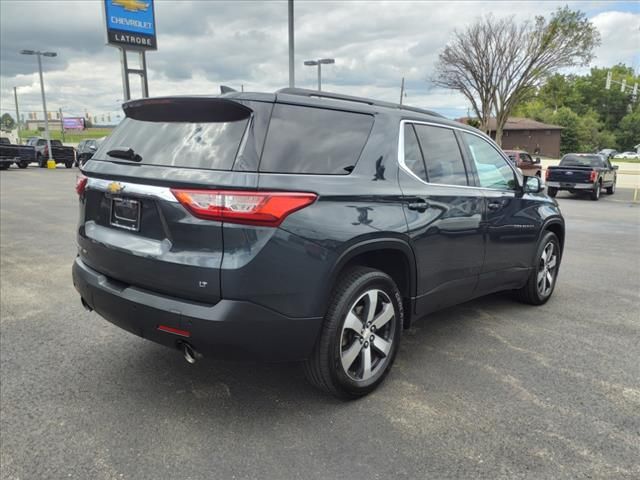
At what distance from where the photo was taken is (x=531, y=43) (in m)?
29.2

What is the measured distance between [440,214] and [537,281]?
6.60 ft

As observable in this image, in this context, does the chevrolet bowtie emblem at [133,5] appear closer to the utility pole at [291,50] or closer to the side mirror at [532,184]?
the utility pole at [291,50]

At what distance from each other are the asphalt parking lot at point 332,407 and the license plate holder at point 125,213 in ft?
3.59

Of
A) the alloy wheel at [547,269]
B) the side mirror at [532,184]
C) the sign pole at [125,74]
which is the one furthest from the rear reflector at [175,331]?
the sign pole at [125,74]

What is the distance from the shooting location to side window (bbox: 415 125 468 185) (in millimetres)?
3588

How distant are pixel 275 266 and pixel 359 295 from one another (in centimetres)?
67

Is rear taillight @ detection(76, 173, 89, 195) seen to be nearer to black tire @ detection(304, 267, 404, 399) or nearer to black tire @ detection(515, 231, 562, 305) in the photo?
black tire @ detection(304, 267, 404, 399)

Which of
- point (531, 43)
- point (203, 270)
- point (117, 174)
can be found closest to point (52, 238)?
point (117, 174)

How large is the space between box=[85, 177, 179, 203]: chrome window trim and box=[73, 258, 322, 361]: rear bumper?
520mm

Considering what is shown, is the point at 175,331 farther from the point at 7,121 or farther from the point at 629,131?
the point at 7,121

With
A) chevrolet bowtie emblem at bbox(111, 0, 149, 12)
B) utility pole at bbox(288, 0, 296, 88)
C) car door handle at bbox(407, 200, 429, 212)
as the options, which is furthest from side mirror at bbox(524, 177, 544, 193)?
chevrolet bowtie emblem at bbox(111, 0, 149, 12)

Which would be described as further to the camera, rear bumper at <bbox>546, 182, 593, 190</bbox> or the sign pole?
the sign pole

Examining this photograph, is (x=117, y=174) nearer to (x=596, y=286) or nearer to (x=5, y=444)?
(x=5, y=444)

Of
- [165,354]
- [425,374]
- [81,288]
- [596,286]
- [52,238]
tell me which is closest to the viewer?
[81,288]
